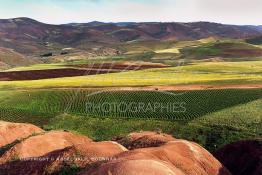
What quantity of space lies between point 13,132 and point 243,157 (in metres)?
24.7

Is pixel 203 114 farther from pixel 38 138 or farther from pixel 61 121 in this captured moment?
pixel 38 138

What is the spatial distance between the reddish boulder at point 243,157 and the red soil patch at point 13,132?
818 inches

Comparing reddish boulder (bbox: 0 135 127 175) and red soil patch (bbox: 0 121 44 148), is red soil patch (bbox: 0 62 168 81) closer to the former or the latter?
red soil patch (bbox: 0 121 44 148)

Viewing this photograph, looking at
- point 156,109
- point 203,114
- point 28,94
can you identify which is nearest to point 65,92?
point 28,94

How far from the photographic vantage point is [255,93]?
68312 mm

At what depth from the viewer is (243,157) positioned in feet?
132

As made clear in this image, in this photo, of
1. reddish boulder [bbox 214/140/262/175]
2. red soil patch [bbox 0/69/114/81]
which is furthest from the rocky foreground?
red soil patch [bbox 0/69/114/81]

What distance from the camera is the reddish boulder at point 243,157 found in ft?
125

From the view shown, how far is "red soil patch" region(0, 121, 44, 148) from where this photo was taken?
4947cm

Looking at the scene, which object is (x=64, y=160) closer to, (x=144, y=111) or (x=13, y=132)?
(x=13, y=132)

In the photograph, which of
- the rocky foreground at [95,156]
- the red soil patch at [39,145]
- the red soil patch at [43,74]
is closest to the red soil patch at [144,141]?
the rocky foreground at [95,156]

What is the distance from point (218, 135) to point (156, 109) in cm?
1355

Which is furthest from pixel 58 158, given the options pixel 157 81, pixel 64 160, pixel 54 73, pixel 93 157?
pixel 54 73

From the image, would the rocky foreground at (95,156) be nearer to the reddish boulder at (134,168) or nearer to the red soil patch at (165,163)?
the red soil patch at (165,163)
